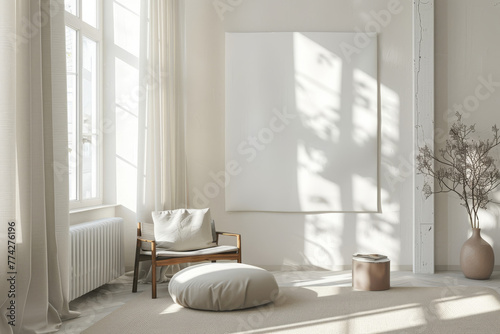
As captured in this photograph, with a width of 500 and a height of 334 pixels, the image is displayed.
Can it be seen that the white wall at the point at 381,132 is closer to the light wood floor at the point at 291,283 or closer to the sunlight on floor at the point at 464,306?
the light wood floor at the point at 291,283

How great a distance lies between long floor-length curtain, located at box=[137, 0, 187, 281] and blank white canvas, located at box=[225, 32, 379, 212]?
1.81 feet

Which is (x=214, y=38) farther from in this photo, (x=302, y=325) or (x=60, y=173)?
(x=302, y=325)

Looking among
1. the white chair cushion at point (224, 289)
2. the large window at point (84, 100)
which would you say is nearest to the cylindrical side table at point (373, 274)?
the white chair cushion at point (224, 289)

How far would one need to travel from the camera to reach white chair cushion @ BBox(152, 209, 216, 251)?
5137 mm

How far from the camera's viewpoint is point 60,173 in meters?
3.95

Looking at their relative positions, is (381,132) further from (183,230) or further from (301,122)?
(183,230)

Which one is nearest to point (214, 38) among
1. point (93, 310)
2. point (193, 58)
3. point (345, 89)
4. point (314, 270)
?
point (193, 58)

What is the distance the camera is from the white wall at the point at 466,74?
6.06 metres

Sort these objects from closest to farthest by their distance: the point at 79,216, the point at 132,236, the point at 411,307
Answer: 1. the point at 411,307
2. the point at 79,216
3. the point at 132,236

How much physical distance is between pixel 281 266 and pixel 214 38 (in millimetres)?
2587

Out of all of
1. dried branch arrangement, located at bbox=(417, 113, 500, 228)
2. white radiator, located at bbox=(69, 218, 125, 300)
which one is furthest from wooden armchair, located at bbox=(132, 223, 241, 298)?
dried branch arrangement, located at bbox=(417, 113, 500, 228)

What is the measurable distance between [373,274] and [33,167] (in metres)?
2.95

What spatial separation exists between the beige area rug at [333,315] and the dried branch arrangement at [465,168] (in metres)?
1.23

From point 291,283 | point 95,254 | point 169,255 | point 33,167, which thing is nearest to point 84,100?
point 95,254
